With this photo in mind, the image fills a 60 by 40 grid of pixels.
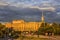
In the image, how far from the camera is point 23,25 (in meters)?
6.61

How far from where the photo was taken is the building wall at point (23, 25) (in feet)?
21.4

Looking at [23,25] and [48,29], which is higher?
[23,25]

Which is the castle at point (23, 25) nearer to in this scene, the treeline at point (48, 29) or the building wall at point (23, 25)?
the building wall at point (23, 25)

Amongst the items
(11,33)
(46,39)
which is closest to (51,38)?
(46,39)

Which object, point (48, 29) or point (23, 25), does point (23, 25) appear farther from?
point (48, 29)

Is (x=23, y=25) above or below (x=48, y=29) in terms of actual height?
above

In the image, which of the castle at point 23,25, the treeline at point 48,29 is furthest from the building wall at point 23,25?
the treeline at point 48,29

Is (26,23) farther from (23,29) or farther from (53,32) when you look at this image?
(53,32)

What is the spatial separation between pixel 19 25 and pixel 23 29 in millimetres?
264

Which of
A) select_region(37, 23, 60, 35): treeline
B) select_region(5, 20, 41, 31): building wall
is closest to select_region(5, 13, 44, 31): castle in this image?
select_region(5, 20, 41, 31): building wall

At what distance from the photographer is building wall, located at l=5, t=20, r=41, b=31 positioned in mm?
6527

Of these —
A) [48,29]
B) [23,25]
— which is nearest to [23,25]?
[23,25]

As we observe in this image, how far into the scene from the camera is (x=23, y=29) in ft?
21.5

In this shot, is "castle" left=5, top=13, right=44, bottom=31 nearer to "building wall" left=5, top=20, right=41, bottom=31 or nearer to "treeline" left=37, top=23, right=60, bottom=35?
"building wall" left=5, top=20, right=41, bottom=31
